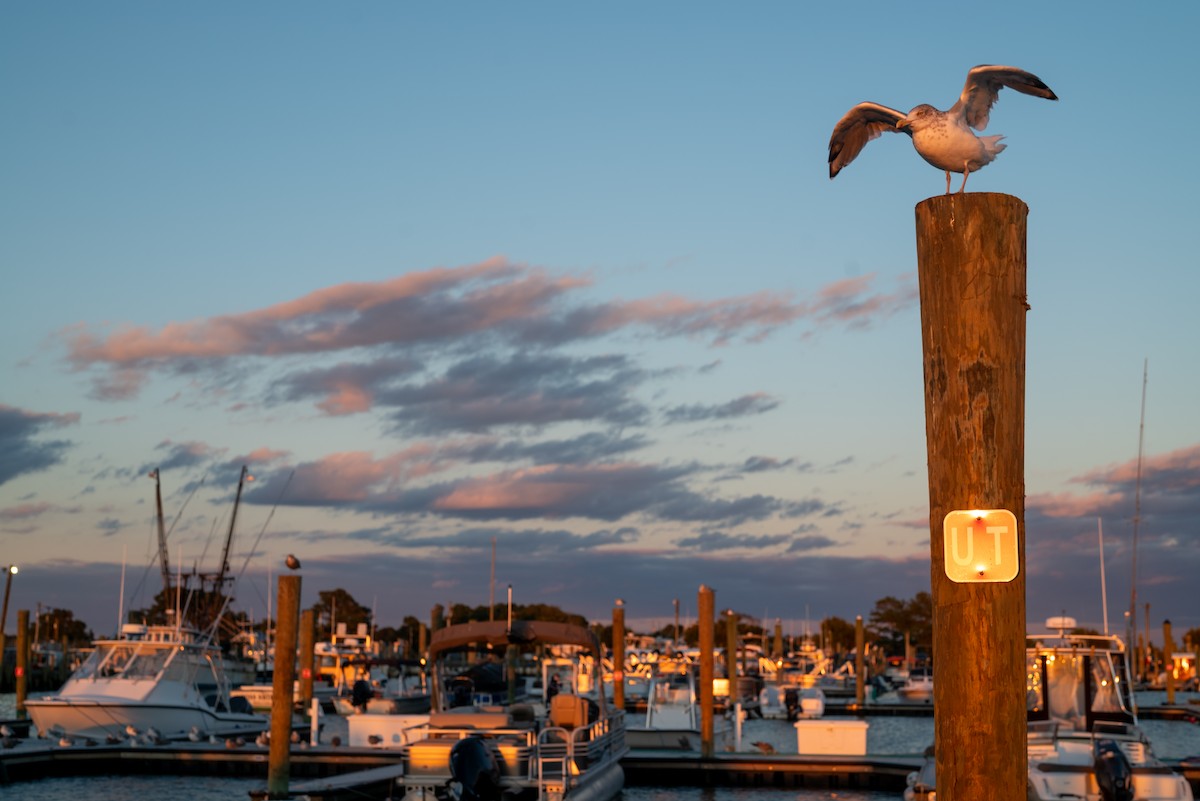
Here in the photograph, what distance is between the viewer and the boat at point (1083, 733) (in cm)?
1889

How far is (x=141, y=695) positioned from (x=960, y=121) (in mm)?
37748

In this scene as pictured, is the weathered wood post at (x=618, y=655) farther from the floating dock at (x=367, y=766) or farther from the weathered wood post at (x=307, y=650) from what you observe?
the floating dock at (x=367, y=766)

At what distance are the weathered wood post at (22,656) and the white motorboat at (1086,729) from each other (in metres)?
33.7

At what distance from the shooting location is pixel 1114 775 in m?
18.6

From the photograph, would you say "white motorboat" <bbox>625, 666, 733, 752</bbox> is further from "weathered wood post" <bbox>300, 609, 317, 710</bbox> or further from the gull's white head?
the gull's white head

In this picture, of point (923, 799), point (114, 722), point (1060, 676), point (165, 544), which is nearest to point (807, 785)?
point (1060, 676)

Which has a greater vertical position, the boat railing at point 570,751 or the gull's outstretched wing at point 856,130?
the gull's outstretched wing at point 856,130

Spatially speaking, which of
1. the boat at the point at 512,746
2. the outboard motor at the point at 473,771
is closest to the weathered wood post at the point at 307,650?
the boat at the point at 512,746

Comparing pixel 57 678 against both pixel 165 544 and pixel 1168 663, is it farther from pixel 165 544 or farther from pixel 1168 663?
pixel 1168 663

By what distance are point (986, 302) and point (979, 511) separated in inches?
34.5

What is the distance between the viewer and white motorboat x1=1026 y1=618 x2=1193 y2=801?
18.9 m

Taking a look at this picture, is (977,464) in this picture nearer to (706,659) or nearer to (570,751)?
(570,751)

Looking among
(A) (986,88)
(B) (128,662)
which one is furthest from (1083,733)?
(B) (128,662)

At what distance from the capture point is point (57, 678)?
98.2m
